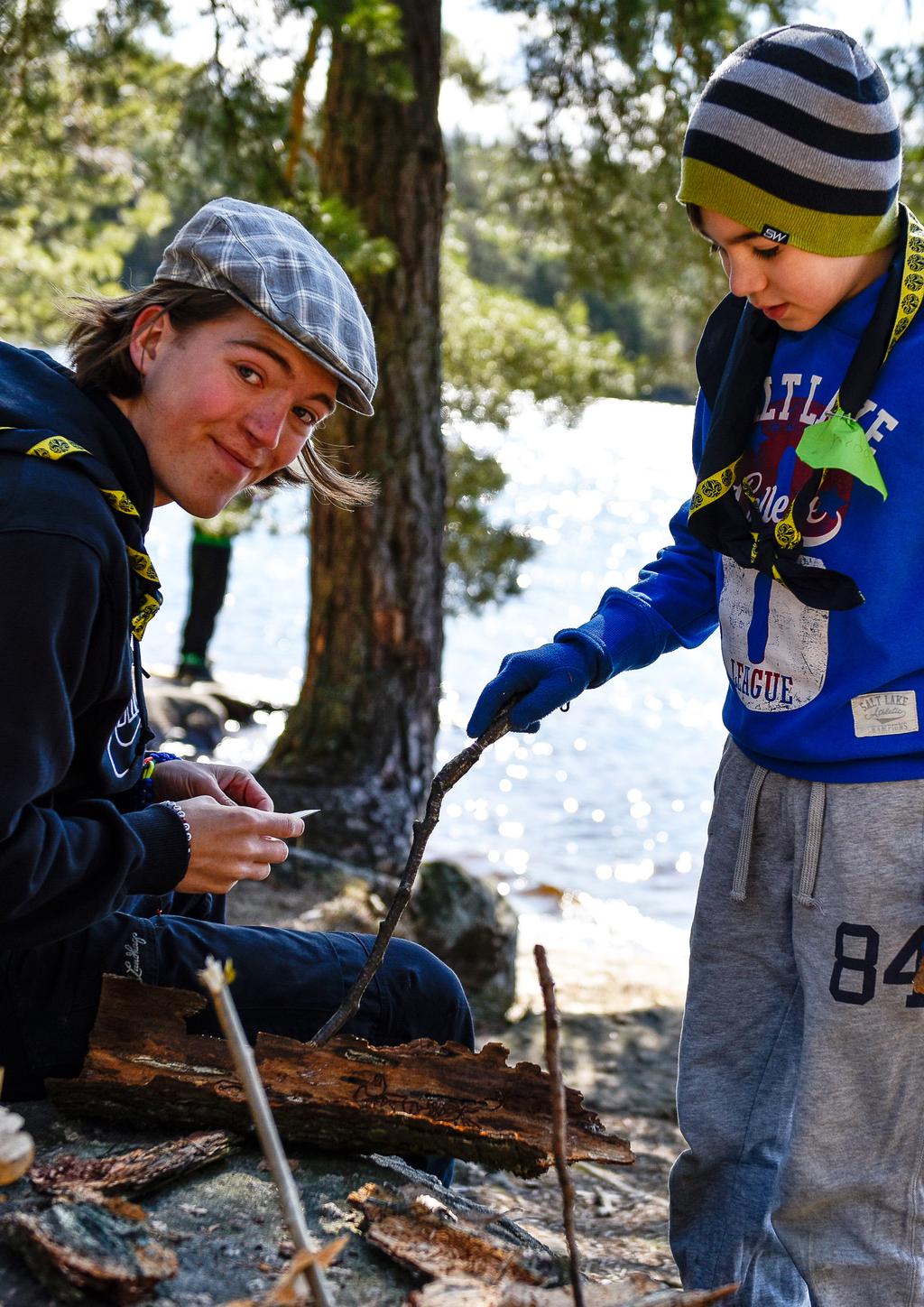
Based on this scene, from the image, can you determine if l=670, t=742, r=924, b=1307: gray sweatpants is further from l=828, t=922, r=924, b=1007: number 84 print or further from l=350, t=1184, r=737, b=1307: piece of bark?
l=350, t=1184, r=737, b=1307: piece of bark

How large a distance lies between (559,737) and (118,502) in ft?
32.4

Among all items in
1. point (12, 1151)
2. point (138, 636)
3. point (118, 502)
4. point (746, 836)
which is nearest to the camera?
point (12, 1151)

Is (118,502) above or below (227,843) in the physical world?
above

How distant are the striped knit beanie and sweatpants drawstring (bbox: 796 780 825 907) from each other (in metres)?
0.87

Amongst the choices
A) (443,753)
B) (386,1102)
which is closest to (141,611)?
(386,1102)

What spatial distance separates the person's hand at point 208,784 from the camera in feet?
7.64

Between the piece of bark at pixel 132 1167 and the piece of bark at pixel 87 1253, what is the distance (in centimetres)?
7

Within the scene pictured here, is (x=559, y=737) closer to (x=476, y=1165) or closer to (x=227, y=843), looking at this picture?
(x=476, y=1165)

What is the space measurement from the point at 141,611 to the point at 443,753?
8.06 m

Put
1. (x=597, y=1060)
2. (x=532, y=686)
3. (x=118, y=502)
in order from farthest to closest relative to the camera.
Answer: (x=597, y=1060), (x=532, y=686), (x=118, y=502)

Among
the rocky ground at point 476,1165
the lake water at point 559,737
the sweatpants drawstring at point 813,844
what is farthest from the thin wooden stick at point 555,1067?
the lake water at point 559,737

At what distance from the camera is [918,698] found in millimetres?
2004

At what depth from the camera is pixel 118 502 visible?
1908 mm

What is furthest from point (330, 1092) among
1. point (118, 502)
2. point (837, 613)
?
point (837, 613)
